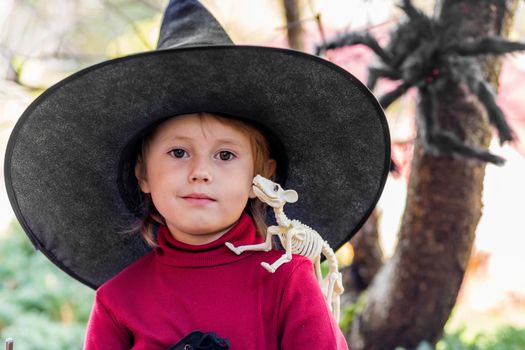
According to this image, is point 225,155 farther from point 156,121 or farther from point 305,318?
point 305,318

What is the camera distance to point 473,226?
11.6 ft

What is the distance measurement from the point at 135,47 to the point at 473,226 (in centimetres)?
347

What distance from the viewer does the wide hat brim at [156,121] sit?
175 centimetres

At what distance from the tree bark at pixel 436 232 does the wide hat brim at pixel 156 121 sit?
108 cm

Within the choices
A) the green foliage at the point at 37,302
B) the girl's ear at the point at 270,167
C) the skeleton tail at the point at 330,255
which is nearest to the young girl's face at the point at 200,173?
the girl's ear at the point at 270,167

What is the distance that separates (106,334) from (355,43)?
1.44 m

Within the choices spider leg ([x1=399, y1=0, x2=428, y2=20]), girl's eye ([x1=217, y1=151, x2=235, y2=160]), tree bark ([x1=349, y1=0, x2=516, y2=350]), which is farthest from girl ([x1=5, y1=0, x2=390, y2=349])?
tree bark ([x1=349, y1=0, x2=516, y2=350])

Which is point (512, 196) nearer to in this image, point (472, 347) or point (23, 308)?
point (472, 347)

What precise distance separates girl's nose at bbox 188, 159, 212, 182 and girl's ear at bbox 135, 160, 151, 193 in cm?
21

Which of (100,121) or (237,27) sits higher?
(100,121)

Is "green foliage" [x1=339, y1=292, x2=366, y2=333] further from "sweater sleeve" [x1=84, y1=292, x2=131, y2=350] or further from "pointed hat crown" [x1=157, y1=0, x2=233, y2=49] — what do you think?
"pointed hat crown" [x1=157, y1=0, x2=233, y2=49]

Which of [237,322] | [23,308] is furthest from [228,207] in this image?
[23,308]

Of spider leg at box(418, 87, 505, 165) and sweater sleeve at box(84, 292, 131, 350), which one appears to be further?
spider leg at box(418, 87, 505, 165)

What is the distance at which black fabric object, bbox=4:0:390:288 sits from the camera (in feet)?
5.73
